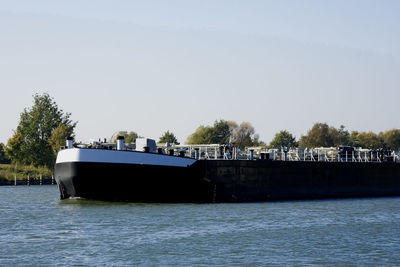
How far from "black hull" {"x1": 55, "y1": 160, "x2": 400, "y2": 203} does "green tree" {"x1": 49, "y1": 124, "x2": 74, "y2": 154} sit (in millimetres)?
60110

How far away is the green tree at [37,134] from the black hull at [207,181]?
5915 cm

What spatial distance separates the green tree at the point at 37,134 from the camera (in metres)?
110

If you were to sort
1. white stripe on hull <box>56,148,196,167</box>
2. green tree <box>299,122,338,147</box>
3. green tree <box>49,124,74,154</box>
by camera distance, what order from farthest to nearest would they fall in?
green tree <box>299,122,338,147</box>, green tree <box>49,124,74,154</box>, white stripe on hull <box>56,148,196,167</box>

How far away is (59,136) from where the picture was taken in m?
112

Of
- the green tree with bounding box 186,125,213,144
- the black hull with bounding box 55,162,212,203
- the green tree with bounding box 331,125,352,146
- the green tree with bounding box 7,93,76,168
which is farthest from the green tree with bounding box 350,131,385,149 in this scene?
the black hull with bounding box 55,162,212,203

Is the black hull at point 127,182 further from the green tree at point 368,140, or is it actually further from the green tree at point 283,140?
the green tree at point 368,140

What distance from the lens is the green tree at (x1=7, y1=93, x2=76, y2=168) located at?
110 meters

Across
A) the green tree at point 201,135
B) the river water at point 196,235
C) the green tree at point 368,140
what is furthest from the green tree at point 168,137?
the river water at point 196,235

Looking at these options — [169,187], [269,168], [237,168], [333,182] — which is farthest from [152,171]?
[333,182]

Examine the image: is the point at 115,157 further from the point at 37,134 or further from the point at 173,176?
the point at 37,134

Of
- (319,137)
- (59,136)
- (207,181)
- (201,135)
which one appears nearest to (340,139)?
(319,137)

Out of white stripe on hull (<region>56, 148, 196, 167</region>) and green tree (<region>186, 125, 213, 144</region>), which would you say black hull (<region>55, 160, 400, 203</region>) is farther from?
green tree (<region>186, 125, 213, 144</region>)

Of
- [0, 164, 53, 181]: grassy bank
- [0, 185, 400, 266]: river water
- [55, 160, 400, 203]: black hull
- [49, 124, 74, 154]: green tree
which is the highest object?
[49, 124, 74, 154]: green tree

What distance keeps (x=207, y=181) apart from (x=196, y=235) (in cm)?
1486
